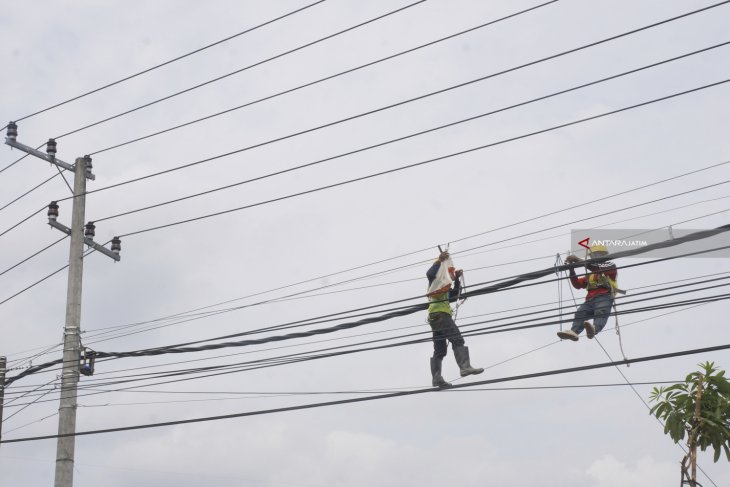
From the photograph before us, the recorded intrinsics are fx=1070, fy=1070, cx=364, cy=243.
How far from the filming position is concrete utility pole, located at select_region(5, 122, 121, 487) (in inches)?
639

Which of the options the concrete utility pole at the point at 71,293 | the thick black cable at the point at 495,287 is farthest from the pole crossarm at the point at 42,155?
the thick black cable at the point at 495,287

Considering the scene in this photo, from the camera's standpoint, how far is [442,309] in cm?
1336

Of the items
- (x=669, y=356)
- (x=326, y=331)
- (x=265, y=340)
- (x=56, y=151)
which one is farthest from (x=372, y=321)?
(x=56, y=151)

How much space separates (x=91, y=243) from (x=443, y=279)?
24.2 feet

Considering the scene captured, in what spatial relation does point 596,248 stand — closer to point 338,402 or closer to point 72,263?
point 338,402

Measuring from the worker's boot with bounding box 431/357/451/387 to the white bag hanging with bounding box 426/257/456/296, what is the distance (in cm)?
84

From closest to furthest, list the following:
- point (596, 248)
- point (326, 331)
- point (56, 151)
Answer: point (596, 248), point (326, 331), point (56, 151)

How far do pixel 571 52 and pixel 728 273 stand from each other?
2.95 metres

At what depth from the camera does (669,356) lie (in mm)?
10844

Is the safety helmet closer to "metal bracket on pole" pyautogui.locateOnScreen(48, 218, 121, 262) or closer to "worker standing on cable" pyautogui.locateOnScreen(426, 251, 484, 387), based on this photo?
"worker standing on cable" pyautogui.locateOnScreen(426, 251, 484, 387)

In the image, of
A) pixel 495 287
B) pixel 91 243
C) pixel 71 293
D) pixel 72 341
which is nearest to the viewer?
pixel 495 287

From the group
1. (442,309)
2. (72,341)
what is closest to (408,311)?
(442,309)

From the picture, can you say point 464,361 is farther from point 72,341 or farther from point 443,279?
point 72,341

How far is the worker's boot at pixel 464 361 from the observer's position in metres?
13.0
